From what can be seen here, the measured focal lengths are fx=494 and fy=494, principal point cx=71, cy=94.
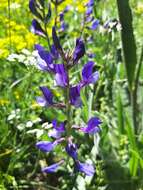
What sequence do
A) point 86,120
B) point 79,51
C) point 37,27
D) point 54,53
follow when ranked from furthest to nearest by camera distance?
point 86,120
point 37,27
point 54,53
point 79,51

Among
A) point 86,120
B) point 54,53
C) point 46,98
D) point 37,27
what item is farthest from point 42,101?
point 86,120

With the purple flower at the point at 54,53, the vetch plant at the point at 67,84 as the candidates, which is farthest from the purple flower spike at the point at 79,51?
the purple flower at the point at 54,53

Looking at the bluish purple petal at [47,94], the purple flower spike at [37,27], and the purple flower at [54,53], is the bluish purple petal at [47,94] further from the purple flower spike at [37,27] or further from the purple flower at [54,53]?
the purple flower spike at [37,27]

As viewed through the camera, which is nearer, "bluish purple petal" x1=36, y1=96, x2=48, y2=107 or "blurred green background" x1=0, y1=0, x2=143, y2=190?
"bluish purple petal" x1=36, y1=96, x2=48, y2=107

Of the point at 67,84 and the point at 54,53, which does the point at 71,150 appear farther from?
the point at 54,53

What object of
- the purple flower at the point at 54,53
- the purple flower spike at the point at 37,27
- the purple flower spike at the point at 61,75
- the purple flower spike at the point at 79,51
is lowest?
the purple flower spike at the point at 61,75

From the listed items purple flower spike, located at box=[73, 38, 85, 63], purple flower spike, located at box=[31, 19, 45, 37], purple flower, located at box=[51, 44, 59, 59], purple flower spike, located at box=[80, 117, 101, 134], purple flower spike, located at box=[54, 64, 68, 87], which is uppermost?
purple flower spike, located at box=[31, 19, 45, 37]

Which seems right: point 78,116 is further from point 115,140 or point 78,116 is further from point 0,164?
point 0,164

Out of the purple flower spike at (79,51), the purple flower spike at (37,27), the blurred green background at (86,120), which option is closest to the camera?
the purple flower spike at (79,51)

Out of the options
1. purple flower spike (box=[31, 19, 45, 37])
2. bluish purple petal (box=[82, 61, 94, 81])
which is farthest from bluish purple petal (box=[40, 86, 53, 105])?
purple flower spike (box=[31, 19, 45, 37])

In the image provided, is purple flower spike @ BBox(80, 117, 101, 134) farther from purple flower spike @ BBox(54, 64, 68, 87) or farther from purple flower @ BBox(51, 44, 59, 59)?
purple flower @ BBox(51, 44, 59, 59)

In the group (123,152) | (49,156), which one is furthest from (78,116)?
(123,152)
